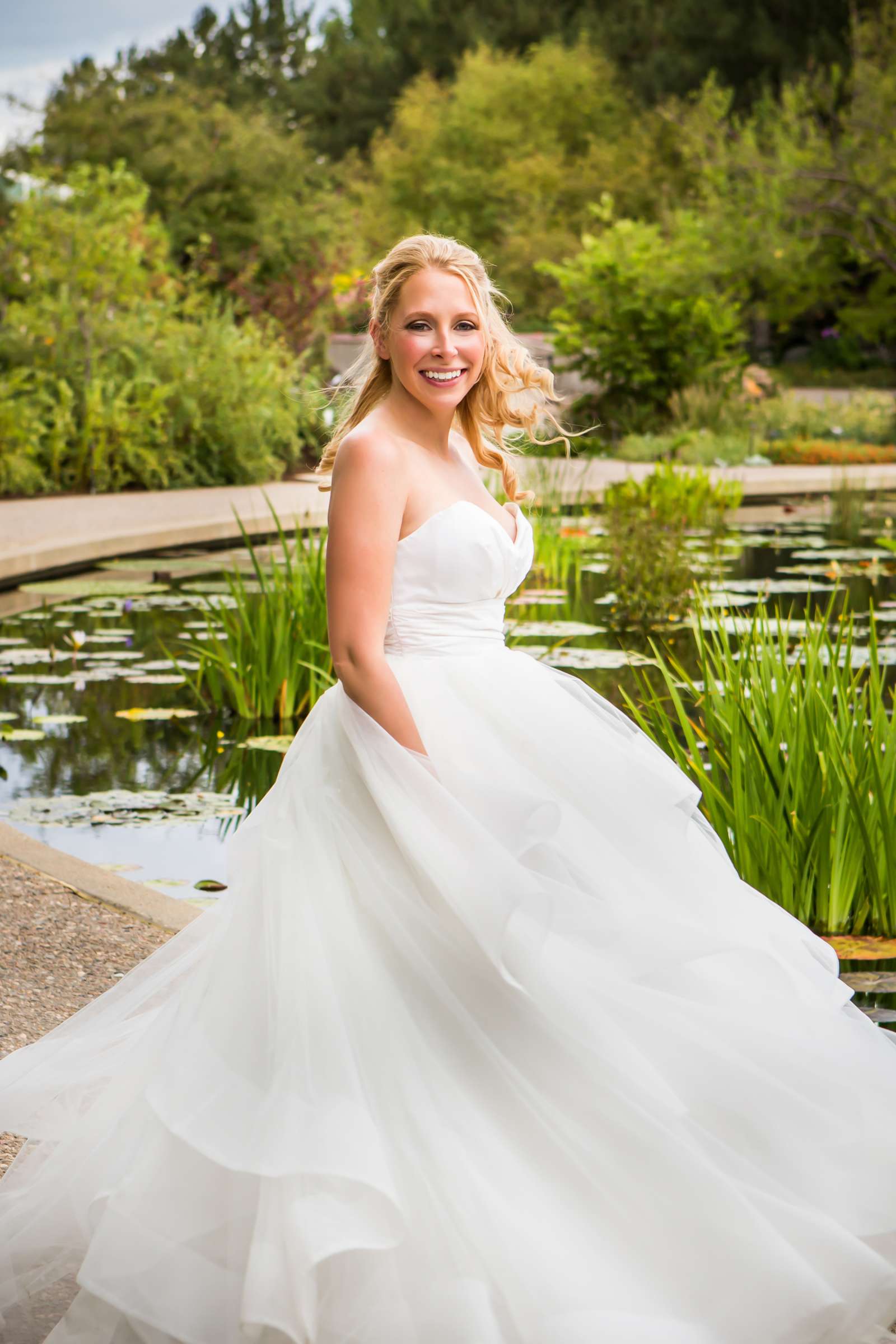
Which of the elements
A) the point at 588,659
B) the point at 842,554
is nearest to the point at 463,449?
the point at 588,659

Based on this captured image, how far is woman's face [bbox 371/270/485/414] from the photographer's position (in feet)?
7.57

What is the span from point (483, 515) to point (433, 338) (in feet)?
0.96

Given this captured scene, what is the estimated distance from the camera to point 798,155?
26.0 m

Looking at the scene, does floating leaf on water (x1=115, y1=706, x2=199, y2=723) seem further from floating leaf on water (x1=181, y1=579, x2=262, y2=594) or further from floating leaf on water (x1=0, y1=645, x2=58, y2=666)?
floating leaf on water (x1=181, y1=579, x2=262, y2=594)

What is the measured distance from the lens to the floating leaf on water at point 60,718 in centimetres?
611

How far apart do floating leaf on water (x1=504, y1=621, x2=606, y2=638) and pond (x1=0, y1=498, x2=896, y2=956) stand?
2 cm

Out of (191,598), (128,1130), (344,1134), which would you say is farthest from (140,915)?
(191,598)

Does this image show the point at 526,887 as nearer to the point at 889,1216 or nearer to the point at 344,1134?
the point at 344,1134

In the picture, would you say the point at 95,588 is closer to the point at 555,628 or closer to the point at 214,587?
the point at 214,587

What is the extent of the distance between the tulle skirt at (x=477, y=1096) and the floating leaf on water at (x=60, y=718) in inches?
155

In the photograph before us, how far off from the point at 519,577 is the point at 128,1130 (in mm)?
1059

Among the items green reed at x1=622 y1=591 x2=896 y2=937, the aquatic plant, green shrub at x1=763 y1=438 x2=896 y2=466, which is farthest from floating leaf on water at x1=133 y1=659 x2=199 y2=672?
green shrub at x1=763 y1=438 x2=896 y2=466

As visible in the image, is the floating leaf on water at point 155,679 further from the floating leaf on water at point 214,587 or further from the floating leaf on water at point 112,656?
the floating leaf on water at point 214,587

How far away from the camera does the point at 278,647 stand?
5742 millimetres
